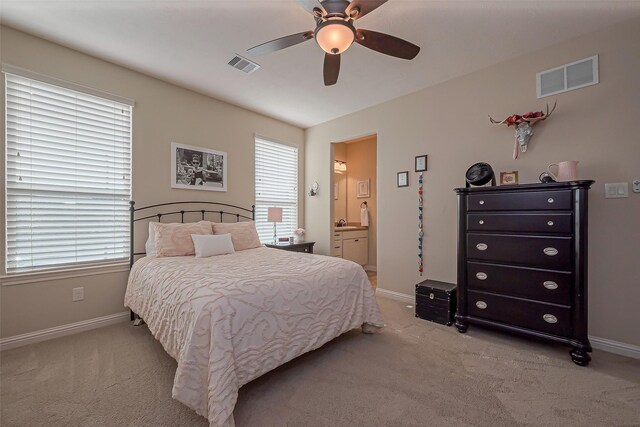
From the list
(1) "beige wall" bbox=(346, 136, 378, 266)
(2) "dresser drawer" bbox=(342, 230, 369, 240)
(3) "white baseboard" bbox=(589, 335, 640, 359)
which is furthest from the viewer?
(1) "beige wall" bbox=(346, 136, 378, 266)

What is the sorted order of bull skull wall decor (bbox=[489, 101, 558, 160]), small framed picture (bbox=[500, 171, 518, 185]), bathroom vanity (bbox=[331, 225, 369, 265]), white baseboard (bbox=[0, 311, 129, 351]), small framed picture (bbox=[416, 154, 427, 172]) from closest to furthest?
1. white baseboard (bbox=[0, 311, 129, 351])
2. bull skull wall decor (bbox=[489, 101, 558, 160])
3. small framed picture (bbox=[500, 171, 518, 185])
4. small framed picture (bbox=[416, 154, 427, 172])
5. bathroom vanity (bbox=[331, 225, 369, 265])

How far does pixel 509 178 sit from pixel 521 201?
0.54 m

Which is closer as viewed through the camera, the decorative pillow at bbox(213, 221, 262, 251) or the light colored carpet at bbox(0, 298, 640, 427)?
the light colored carpet at bbox(0, 298, 640, 427)

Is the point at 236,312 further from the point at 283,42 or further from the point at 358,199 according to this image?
the point at 358,199

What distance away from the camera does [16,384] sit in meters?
1.88

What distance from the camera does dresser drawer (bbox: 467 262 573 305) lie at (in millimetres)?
2227

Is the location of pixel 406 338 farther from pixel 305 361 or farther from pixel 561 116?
pixel 561 116

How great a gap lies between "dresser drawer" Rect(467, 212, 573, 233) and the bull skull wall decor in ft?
2.45

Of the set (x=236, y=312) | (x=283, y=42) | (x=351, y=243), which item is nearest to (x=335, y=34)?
(x=283, y=42)

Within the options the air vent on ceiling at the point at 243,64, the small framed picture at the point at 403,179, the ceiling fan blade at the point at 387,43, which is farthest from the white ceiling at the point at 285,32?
the small framed picture at the point at 403,179

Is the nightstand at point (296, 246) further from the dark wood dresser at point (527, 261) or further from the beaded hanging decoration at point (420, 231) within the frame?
the dark wood dresser at point (527, 261)

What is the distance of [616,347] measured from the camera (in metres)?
2.32

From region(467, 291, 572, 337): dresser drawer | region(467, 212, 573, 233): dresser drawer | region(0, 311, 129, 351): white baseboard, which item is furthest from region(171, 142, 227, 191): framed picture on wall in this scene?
region(467, 291, 572, 337): dresser drawer

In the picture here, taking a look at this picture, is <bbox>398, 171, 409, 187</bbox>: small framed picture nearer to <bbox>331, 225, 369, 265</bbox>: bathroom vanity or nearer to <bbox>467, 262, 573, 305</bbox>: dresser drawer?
<bbox>467, 262, 573, 305</bbox>: dresser drawer
